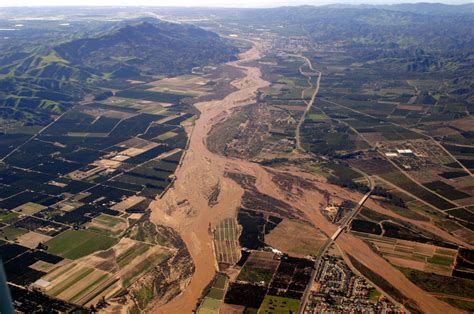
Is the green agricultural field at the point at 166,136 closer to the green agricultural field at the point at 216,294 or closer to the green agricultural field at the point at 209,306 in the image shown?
the green agricultural field at the point at 216,294

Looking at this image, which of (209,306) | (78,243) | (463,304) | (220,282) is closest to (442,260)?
(463,304)

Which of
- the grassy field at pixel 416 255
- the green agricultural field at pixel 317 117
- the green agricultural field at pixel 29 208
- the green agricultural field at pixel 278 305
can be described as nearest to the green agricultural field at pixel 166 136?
the green agricultural field at pixel 317 117

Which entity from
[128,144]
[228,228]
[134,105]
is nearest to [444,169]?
[228,228]

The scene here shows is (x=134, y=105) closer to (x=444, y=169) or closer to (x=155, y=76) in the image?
(x=155, y=76)

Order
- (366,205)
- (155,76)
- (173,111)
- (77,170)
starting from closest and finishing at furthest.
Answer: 1. (366,205)
2. (77,170)
3. (173,111)
4. (155,76)

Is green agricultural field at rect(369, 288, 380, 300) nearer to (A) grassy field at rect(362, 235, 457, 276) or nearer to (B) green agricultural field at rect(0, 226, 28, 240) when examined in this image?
(A) grassy field at rect(362, 235, 457, 276)

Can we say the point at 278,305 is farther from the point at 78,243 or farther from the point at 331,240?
the point at 78,243
